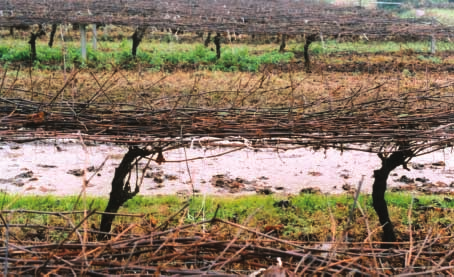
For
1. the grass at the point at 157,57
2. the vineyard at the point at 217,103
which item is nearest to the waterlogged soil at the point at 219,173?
the vineyard at the point at 217,103

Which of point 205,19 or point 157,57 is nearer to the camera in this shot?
point 157,57

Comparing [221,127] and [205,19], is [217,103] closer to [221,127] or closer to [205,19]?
[221,127]

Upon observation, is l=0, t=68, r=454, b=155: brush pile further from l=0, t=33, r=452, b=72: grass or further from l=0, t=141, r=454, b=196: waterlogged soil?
l=0, t=33, r=452, b=72: grass

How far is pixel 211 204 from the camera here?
277 inches

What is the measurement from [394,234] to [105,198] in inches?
125

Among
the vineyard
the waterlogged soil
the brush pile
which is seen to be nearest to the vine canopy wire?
the vineyard

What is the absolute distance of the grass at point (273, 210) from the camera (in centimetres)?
652

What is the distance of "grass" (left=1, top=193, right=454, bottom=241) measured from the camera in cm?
652

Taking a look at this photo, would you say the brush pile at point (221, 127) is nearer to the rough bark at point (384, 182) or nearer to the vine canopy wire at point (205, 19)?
the rough bark at point (384, 182)

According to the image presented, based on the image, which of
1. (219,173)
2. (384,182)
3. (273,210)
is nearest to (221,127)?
(384,182)

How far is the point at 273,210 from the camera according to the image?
22.9 ft

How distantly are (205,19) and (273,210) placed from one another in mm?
11926

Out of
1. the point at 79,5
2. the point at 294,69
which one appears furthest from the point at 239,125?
the point at 79,5

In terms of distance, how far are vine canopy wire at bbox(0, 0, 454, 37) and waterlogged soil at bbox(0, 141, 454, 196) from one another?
22.6 feet
